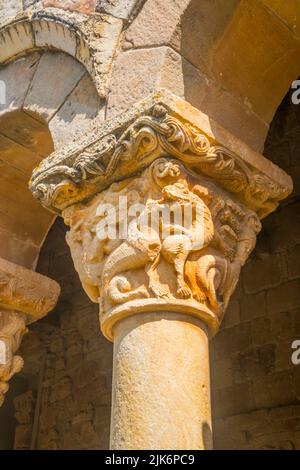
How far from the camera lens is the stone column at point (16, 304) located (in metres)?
4.81

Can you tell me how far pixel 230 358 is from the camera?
598 cm

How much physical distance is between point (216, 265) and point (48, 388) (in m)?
4.43

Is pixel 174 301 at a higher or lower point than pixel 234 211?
lower

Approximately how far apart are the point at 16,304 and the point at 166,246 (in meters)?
2.09

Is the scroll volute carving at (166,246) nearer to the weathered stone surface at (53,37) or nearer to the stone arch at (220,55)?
the stone arch at (220,55)

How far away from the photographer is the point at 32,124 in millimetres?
4578

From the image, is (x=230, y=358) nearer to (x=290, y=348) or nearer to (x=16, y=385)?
(x=290, y=348)

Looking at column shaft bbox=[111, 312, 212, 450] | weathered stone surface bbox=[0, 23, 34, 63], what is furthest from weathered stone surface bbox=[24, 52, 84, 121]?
column shaft bbox=[111, 312, 212, 450]

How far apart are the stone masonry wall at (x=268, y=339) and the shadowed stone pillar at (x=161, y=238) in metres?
2.30

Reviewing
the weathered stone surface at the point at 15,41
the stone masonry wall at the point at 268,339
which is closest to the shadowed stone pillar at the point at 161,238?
the weathered stone surface at the point at 15,41

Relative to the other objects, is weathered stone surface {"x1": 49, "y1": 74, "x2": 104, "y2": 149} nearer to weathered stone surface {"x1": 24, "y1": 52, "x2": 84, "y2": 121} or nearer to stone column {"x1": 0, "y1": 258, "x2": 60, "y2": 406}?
weathered stone surface {"x1": 24, "y1": 52, "x2": 84, "y2": 121}

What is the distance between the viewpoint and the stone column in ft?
15.8
